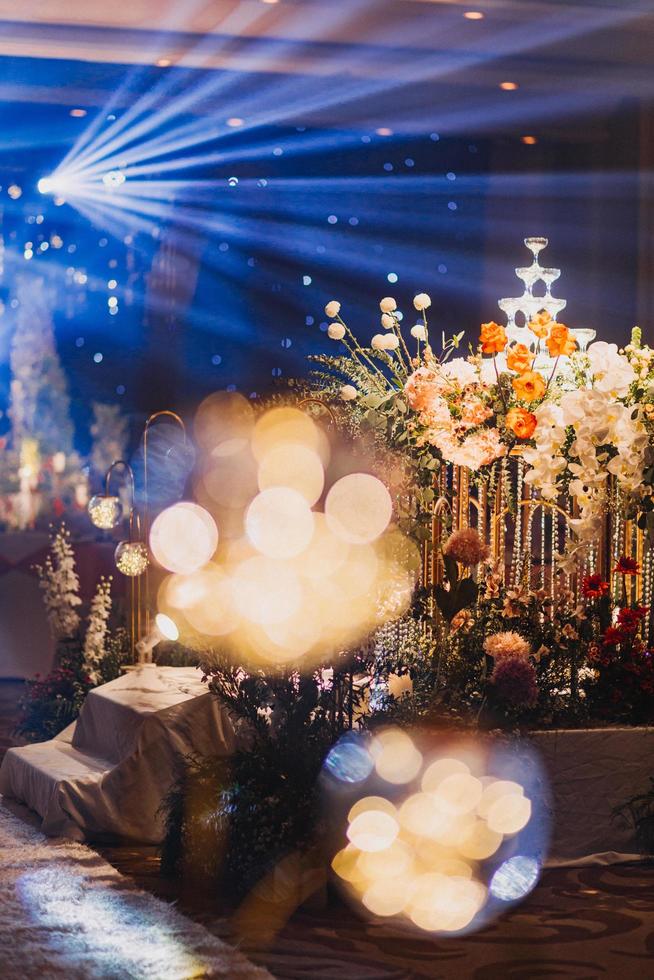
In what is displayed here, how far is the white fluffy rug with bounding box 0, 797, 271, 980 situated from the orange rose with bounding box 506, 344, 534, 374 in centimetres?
214

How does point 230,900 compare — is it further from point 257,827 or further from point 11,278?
point 11,278

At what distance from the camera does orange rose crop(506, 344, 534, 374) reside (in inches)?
182

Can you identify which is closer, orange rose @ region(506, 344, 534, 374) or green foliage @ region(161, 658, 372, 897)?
green foliage @ region(161, 658, 372, 897)

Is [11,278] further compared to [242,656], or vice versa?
[11,278]

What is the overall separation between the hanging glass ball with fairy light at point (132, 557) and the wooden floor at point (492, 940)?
190cm

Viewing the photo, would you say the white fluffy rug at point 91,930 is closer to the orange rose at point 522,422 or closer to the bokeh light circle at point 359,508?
the bokeh light circle at point 359,508

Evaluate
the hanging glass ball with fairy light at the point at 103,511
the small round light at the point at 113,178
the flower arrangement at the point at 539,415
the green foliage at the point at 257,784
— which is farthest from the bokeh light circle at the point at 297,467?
the small round light at the point at 113,178

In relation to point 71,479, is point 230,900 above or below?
below

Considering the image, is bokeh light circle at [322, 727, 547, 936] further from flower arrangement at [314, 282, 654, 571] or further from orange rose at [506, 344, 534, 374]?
orange rose at [506, 344, 534, 374]

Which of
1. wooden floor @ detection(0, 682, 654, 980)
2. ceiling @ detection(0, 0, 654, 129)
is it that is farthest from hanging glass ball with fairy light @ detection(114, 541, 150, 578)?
ceiling @ detection(0, 0, 654, 129)

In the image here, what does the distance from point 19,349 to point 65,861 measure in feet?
24.9

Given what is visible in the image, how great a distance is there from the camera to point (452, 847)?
4320mm

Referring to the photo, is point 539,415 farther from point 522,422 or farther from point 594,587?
point 594,587

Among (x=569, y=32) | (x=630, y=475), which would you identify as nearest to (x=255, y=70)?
(x=569, y=32)
